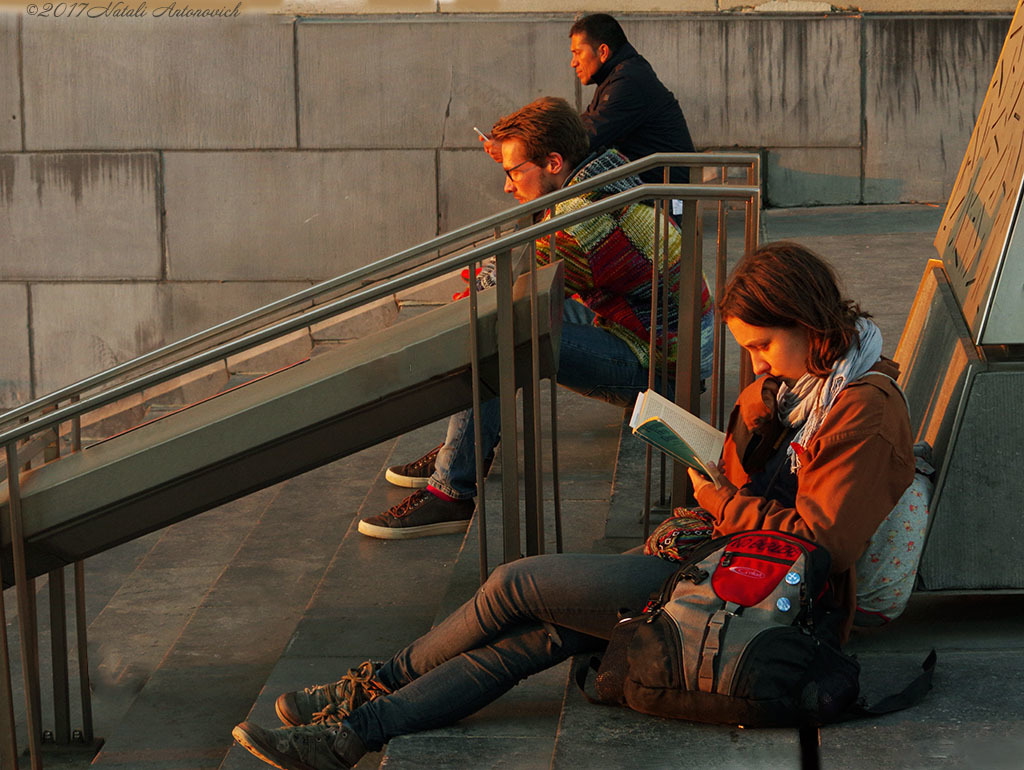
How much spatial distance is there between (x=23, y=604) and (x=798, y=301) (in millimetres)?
2323

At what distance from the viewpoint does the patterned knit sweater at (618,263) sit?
4484 millimetres

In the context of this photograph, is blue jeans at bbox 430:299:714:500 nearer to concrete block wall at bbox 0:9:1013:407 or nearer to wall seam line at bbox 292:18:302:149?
concrete block wall at bbox 0:9:1013:407

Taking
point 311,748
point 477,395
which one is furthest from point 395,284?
point 311,748

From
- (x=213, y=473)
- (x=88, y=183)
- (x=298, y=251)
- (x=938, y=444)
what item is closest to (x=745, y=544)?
(x=938, y=444)

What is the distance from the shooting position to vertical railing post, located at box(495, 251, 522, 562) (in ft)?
11.7

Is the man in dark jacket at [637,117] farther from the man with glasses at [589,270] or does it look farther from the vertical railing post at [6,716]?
the vertical railing post at [6,716]

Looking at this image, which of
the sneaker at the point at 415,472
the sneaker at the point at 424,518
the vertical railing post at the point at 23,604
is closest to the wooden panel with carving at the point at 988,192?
the sneaker at the point at 424,518

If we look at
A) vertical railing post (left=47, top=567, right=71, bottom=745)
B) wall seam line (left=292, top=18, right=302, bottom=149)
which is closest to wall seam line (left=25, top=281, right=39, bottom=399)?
wall seam line (left=292, top=18, right=302, bottom=149)

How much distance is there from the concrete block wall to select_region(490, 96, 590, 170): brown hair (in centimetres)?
412

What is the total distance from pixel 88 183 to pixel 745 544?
7346 millimetres

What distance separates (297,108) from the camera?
8867mm

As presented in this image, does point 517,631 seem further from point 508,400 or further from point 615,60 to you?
point 615,60

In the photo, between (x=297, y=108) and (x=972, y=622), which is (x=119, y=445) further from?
(x=297, y=108)

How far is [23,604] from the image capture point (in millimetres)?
3729
